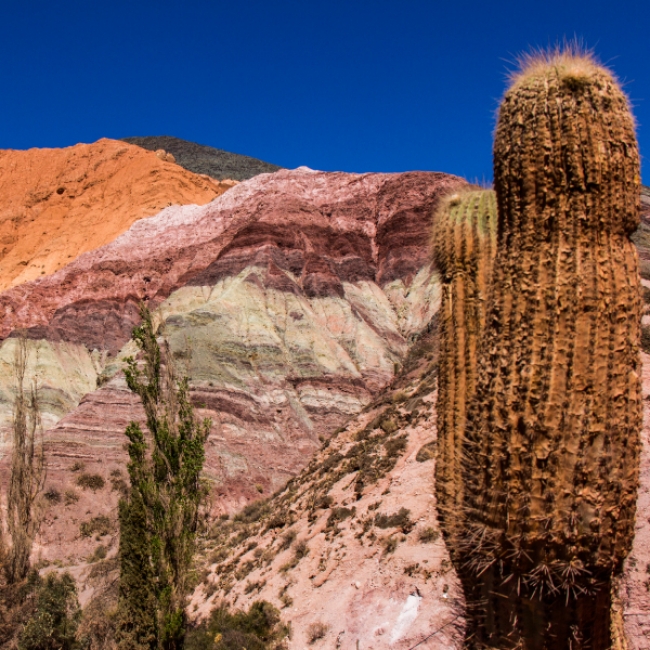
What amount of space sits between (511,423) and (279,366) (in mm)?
33112

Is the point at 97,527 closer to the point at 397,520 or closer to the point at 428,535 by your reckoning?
the point at 397,520

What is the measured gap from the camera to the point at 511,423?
3336 mm

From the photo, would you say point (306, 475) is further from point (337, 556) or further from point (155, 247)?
point (155, 247)

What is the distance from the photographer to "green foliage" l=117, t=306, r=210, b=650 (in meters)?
12.8

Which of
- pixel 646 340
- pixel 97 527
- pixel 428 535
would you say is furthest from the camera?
pixel 97 527

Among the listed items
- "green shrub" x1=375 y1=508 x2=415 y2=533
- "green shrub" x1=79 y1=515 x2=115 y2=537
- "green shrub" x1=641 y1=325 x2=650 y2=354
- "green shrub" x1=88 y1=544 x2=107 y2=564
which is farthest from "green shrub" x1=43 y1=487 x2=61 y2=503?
"green shrub" x1=641 y1=325 x2=650 y2=354

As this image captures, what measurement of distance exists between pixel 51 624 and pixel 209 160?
86556 millimetres

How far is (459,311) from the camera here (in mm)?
5516

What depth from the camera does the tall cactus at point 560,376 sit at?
3.22 m

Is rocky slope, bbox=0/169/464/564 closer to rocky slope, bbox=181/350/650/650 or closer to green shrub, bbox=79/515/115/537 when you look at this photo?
green shrub, bbox=79/515/115/537

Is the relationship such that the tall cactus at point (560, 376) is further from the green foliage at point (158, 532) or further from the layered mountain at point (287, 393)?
the green foliage at point (158, 532)

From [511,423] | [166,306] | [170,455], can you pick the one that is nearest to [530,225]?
[511,423]

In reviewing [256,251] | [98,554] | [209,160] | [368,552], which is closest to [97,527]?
[98,554]

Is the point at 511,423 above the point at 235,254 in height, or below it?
below
